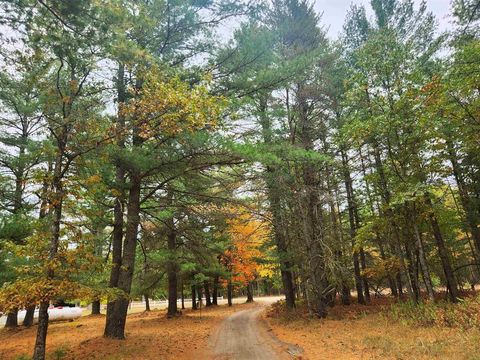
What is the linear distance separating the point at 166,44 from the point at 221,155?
15.7 ft

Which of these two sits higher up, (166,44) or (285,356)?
(166,44)

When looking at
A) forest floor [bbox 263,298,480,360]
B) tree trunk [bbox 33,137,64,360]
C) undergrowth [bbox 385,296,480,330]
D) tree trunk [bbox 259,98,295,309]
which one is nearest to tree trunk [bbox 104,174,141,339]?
tree trunk [bbox 33,137,64,360]

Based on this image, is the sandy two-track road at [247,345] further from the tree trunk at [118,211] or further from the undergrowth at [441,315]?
the undergrowth at [441,315]

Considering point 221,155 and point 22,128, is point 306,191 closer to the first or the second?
point 221,155

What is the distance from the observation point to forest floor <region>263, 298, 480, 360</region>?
273 inches

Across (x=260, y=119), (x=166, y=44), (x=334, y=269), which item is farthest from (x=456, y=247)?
(x=166, y=44)

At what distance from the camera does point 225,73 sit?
10898 mm

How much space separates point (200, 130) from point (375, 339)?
296 inches

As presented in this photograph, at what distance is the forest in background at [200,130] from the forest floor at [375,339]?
6.18 ft

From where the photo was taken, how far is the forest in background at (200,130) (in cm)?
677

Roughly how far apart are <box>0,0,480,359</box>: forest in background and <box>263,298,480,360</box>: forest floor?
189 centimetres

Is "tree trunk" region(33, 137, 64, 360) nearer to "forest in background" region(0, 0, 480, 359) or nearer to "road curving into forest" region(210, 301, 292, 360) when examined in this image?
"forest in background" region(0, 0, 480, 359)

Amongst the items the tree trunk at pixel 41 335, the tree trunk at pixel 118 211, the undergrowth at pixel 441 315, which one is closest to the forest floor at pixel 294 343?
the undergrowth at pixel 441 315

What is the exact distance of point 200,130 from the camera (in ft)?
29.6
